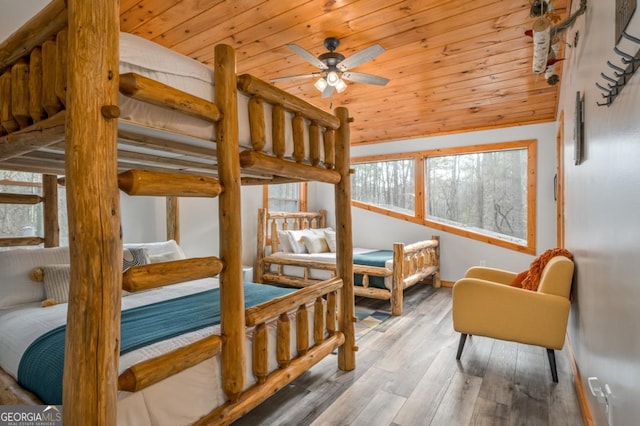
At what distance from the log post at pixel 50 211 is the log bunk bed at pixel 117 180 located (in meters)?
0.95

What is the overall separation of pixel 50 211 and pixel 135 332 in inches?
85.8

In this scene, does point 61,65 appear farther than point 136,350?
No

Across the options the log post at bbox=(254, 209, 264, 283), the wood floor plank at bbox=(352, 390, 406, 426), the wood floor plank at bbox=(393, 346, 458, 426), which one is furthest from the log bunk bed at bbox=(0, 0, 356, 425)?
the log post at bbox=(254, 209, 264, 283)

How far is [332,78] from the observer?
9.23 ft

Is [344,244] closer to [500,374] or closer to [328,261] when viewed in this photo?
[500,374]

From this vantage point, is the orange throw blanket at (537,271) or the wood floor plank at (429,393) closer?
the wood floor plank at (429,393)

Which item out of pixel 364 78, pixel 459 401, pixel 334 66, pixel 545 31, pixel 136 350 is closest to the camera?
pixel 136 350

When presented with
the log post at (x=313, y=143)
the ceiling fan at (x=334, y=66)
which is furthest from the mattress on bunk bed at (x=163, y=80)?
the ceiling fan at (x=334, y=66)

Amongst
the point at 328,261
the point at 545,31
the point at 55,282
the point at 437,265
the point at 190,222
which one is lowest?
the point at 437,265

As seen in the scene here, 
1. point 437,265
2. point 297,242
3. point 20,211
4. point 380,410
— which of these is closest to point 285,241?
point 297,242

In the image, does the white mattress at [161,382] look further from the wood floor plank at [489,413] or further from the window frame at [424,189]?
the window frame at [424,189]

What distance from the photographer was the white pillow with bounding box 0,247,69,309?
2.13m

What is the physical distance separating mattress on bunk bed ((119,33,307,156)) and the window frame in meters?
4.22

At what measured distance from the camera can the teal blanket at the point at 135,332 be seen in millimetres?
1329
